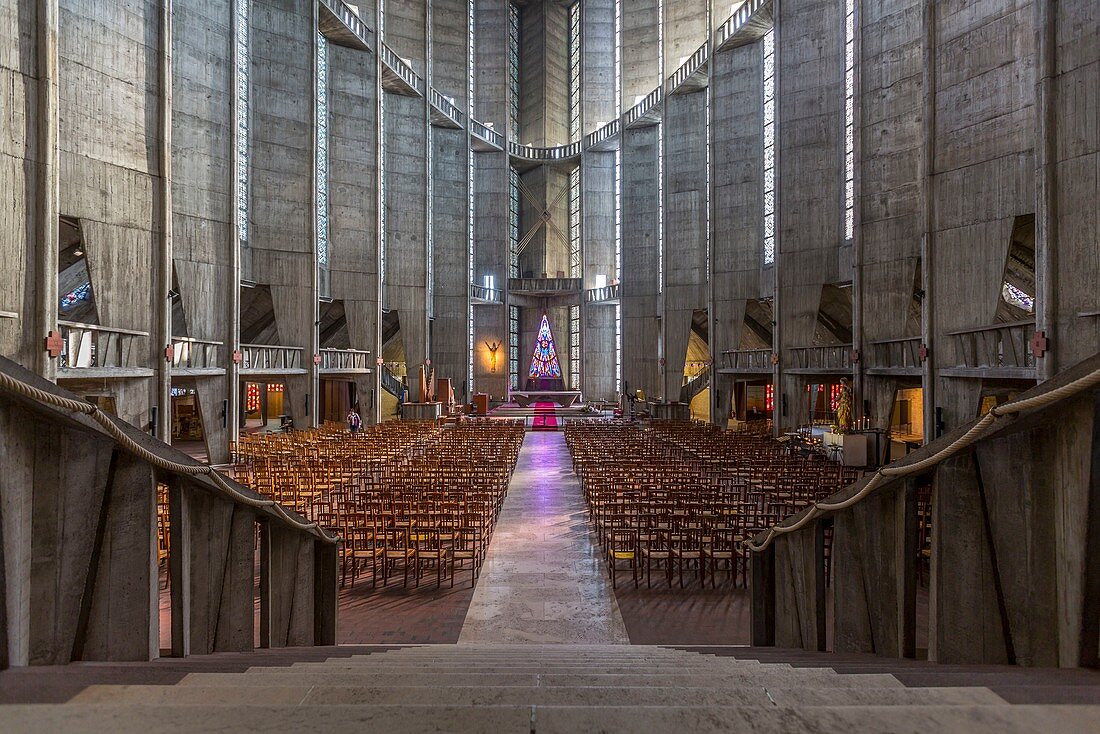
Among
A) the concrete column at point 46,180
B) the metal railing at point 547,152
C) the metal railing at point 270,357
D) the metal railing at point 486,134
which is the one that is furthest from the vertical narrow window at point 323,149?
the concrete column at point 46,180

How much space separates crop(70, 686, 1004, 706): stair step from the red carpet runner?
1032 inches

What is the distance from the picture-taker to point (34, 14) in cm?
1090

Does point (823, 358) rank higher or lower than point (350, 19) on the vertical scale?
lower

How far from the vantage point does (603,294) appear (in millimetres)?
39500

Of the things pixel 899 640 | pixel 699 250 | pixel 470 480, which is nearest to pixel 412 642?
pixel 899 640

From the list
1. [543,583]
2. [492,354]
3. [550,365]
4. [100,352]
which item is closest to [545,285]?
[550,365]

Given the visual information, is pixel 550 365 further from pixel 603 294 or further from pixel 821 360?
pixel 821 360

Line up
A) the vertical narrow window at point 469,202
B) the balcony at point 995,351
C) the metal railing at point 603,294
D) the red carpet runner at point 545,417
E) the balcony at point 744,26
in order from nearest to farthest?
the balcony at point 995,351
the balcony at point 744,26
the red carpet runner at point 545,417
the vertical narrow window at point 469,202
the metal railing at point 603,294

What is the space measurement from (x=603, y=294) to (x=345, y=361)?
18.8 meters

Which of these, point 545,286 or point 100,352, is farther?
point 545,286

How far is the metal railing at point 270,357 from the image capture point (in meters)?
20.2

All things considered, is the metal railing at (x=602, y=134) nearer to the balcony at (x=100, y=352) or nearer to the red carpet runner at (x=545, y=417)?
the red carpet runner at (x=545, y=417)

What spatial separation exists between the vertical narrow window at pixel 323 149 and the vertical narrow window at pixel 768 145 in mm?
20248

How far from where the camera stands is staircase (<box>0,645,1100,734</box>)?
1582 millimetres
